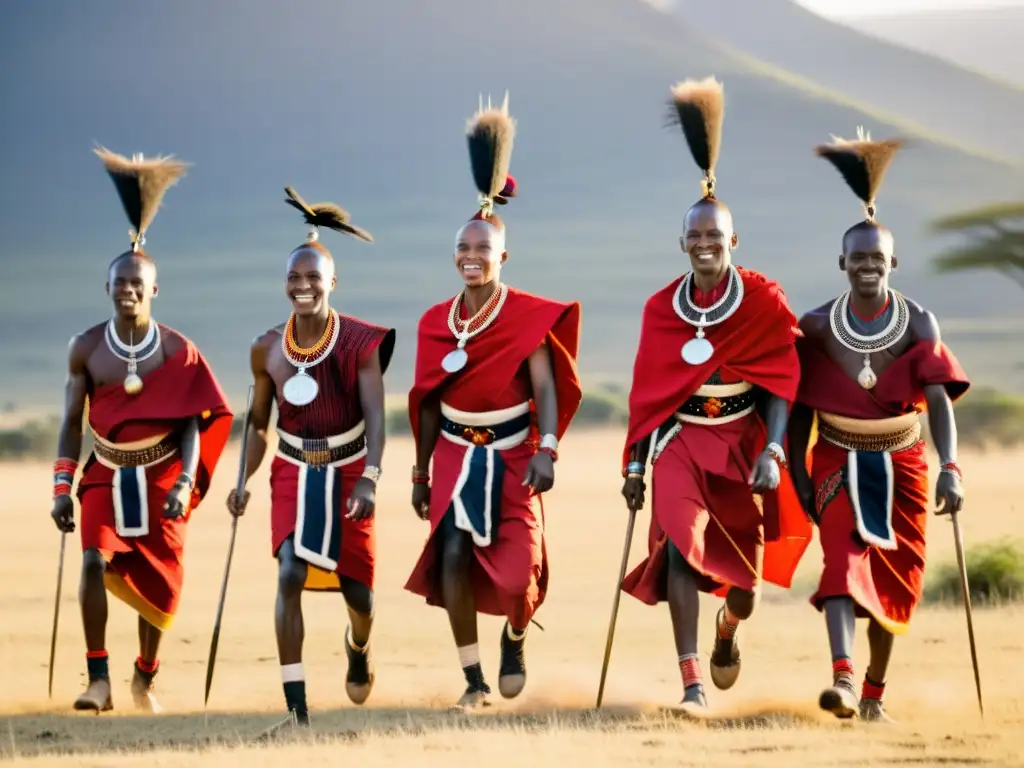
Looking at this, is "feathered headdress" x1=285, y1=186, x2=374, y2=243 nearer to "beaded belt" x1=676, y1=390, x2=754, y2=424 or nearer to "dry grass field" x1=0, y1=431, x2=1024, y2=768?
"beaded belt" x1=676, y1=390, x2=754, y2=424

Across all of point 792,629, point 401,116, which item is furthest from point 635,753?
point 401,116

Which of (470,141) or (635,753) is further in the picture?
(470,141)

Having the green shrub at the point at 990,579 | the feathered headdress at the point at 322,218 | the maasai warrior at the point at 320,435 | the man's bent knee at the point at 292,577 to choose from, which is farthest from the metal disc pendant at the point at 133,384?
the green shrub at the point at 990,579

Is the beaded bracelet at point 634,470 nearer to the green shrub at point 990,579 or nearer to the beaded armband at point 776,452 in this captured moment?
the beaded armband at point 776,452

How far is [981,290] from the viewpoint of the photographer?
98.2m

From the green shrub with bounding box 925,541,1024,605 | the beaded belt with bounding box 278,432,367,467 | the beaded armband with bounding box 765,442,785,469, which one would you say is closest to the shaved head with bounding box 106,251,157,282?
the beaded belt with bounding box 278,432,367,467

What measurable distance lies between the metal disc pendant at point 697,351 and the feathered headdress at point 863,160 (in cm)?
107

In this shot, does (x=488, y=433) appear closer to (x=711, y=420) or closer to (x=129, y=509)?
(x=711, y=420)

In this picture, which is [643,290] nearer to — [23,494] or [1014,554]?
[23,494]

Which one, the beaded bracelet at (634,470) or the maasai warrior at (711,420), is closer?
the maasai warrior at (711,420)

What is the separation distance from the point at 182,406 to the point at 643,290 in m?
81.2

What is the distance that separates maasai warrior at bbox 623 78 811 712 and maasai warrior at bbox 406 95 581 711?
48 cm

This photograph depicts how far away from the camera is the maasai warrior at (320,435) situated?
31.2 feet

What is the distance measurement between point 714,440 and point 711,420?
0.12m
